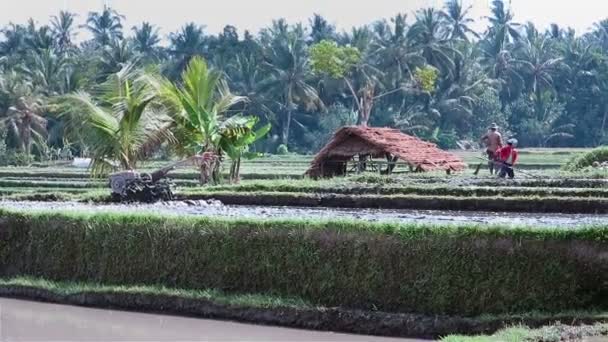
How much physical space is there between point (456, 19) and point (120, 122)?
148ft

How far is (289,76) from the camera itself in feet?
171

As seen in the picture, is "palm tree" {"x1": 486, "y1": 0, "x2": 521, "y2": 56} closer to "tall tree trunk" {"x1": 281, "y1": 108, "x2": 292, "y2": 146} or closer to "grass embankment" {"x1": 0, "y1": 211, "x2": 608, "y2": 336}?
"tall tree trunk" {"x1": 281, "y1": 108, "x2": 292, "y2": 146}

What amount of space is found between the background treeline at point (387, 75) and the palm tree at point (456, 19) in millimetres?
75

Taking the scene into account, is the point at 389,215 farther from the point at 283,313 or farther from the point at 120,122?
the point at 120,122

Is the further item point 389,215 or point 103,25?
point 103,25

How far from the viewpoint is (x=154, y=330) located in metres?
8.78

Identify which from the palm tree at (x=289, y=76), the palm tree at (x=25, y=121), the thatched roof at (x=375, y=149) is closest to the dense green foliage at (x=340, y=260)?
the thatched roof at (x=375, y=149)

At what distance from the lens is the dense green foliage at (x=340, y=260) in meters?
8.27

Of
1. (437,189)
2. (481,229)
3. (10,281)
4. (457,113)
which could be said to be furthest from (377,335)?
(457,113)

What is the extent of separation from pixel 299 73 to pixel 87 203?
125 feet

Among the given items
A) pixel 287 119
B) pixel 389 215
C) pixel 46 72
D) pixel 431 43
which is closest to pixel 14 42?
pixel 46 72

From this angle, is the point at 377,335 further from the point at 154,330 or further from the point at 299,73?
the point at 299,73

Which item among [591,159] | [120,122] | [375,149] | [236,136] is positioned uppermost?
[120,122]

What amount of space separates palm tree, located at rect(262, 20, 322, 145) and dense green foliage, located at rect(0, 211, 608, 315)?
4120cm
